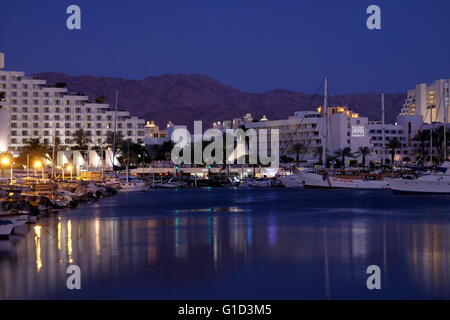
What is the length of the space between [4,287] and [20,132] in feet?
452

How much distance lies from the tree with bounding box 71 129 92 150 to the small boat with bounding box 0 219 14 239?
112123 mm

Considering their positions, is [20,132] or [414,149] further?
[414,149]

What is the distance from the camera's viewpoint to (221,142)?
155 meters

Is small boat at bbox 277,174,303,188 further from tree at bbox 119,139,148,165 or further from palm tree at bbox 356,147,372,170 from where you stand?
tree at bbox 119,139,148,165

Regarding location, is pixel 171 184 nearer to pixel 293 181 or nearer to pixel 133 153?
pixel 293 181

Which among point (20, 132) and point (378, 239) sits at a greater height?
point (20, 132)

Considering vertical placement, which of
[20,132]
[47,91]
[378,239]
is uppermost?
[47,91]

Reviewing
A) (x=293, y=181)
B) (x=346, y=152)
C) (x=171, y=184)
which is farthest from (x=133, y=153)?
(x=346, y=152)

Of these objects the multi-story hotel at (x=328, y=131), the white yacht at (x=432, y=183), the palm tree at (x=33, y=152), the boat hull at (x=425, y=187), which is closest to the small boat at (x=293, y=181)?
the boat hull at (x=425, y=187)

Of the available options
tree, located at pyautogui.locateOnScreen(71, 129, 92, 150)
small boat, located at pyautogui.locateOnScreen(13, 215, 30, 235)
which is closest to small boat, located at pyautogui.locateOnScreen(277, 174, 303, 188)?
tree, located at pyautogui.locateOnScreen(71, 129, 92, 150)

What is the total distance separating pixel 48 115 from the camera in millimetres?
155375
